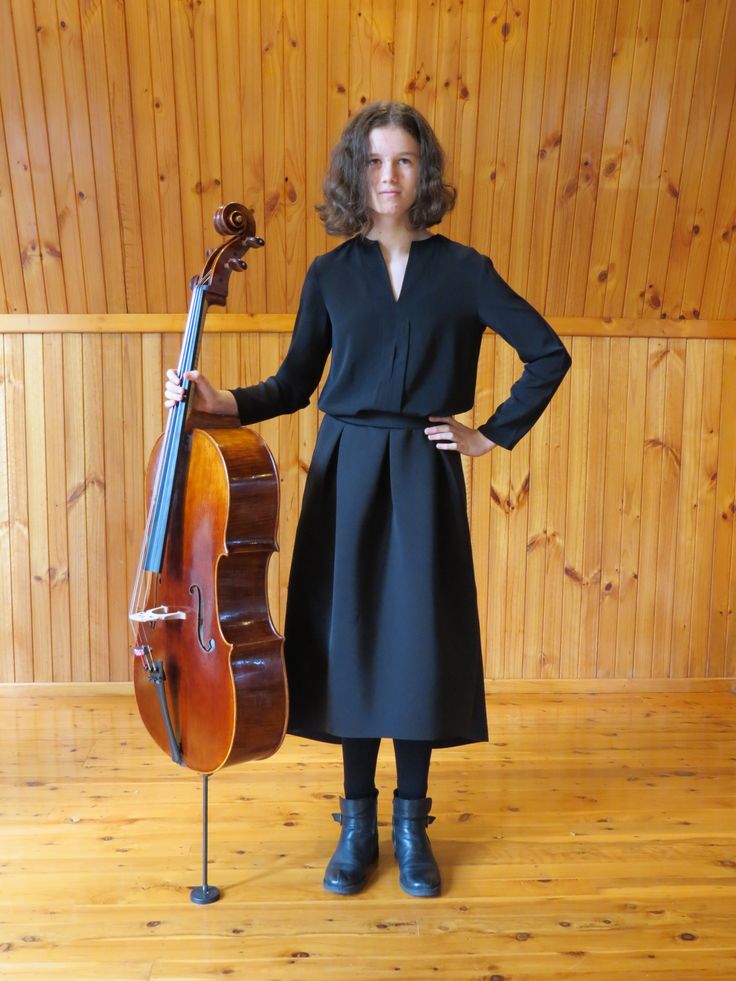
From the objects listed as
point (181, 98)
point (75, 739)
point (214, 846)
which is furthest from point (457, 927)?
point (181, 98)

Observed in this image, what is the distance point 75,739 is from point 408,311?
1.71 m

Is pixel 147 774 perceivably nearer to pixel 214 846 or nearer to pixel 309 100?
pixel 214 846

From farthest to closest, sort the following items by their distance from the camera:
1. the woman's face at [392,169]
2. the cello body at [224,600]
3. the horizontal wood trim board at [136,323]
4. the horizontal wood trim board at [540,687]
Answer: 1. the horizontal wood trim board at [540,687]
2. the horizontal wood trim board at [136,323]
3. the woman's face at [392,169]
4. the cello body at [224,600]

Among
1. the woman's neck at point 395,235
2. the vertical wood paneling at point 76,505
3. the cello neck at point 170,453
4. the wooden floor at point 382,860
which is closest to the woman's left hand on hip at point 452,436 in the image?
the woman's neck at point 395,235

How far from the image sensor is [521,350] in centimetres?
190

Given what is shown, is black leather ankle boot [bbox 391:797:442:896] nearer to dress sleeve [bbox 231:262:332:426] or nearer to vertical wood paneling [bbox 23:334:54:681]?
dress sleeve [bbox 231:262:332:426]

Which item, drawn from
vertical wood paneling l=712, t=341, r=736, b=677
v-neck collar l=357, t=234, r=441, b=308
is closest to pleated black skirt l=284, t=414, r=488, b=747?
v-neck collar l=357, t=234, r=441, b=308

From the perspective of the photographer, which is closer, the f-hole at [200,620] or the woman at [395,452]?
the f-hole at [200,620]

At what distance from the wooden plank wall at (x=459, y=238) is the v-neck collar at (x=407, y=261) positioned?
1.00m

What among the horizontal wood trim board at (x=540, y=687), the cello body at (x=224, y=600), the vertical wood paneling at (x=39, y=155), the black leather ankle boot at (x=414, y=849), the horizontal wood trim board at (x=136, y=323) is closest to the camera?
the cello body at (x=224, y=600)

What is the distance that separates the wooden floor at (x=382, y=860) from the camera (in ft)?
5.53

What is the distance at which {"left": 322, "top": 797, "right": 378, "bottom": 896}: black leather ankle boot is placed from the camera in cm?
190

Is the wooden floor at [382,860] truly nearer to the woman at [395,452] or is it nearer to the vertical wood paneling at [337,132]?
the woman at [395,452]

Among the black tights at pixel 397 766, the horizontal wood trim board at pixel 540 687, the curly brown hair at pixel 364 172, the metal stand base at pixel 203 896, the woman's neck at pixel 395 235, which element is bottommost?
the horizontal wood trim board at pixel 540 687
